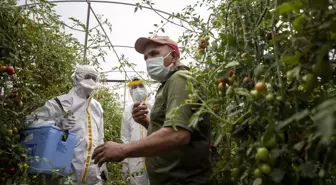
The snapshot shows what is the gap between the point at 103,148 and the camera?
1.51 m

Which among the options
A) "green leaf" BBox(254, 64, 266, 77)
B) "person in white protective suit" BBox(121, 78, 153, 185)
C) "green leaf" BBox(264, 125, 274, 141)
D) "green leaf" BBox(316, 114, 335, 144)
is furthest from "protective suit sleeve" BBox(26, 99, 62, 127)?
"green leaf" BBox(316, 114, 335, 144)

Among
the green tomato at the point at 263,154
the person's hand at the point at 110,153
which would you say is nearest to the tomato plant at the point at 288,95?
the green tomato at the point at 263,154

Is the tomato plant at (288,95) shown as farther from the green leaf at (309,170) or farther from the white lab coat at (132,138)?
the white lab coat at (132,138)

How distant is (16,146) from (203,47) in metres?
1.25

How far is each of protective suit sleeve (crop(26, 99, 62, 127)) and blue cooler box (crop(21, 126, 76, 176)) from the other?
8 cm

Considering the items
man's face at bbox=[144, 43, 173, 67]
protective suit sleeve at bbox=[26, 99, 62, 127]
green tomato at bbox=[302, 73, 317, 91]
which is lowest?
protective suit sleeve at bbox=[26, 99, 62, 127]

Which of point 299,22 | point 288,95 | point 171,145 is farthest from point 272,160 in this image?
point 171,145

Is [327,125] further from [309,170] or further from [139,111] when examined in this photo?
[139,111]

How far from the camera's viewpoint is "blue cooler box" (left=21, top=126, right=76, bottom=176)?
208 centimetres

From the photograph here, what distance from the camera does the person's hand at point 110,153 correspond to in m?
1.47

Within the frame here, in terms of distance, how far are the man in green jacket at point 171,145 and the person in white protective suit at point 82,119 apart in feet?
3.98

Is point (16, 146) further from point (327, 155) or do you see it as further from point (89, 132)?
point (327, 155)

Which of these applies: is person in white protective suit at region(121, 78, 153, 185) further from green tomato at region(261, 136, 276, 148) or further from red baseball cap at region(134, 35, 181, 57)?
green tomato at region(261, 136, 276, 148)

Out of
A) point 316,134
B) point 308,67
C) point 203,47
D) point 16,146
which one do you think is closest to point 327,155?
point 316,134
